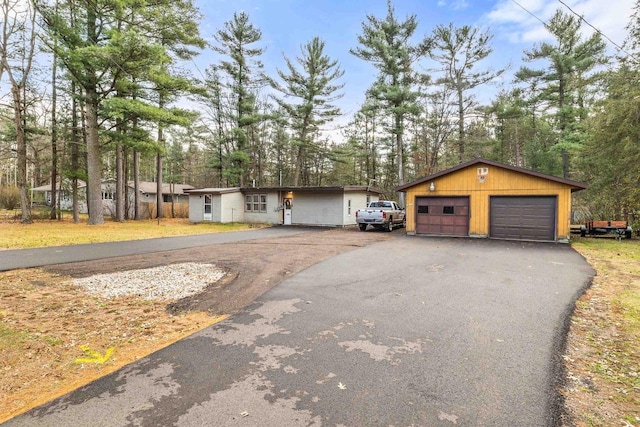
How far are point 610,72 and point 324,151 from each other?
18556mm

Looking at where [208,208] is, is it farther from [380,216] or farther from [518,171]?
[518,171]

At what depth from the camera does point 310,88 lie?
2500 cm

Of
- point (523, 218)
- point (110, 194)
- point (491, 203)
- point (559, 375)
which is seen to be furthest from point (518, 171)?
point (110, 194)

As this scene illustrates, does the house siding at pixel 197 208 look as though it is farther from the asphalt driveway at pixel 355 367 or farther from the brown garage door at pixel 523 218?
the asphalt driveway at pixel 355 367

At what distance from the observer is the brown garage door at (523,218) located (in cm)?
1284

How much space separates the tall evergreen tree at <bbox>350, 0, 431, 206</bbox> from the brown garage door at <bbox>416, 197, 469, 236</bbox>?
706cm

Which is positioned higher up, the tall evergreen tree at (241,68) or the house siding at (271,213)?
the tall evergreen tree at (241,68)

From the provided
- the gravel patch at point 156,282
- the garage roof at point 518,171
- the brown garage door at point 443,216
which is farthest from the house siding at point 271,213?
the gravel patch at point 156,282

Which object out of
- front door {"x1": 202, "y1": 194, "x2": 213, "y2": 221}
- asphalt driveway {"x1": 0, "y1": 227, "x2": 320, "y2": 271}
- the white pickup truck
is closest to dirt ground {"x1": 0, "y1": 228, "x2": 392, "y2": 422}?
asphalt driveway {"x1": 0, "y1": 227, "x2": 320, "y2": 271}

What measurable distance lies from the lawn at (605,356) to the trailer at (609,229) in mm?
9311

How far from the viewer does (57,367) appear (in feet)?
9.84

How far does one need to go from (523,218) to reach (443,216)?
125 inches

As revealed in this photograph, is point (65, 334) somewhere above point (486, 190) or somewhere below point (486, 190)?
below

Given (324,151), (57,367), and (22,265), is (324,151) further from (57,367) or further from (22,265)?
(57,367)
